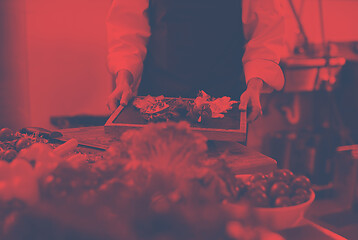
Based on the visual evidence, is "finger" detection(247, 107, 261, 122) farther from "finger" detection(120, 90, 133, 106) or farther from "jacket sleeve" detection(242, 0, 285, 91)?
"finger" detection(120, 90, 133, 106)

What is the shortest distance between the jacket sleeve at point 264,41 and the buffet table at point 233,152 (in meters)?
0.35

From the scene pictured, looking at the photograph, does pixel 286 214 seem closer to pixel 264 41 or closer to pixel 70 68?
pixel 264 41

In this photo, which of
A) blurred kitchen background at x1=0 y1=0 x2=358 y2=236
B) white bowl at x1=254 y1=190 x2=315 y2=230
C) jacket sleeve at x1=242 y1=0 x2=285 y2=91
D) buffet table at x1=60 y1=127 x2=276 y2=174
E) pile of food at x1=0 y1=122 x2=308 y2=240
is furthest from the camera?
blurred kitchen background at x1=0 y1=0 x2=358 y2=236

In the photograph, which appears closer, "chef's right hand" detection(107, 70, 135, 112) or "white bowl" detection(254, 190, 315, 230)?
"white bowl" detection(254, 190, 315, 230)

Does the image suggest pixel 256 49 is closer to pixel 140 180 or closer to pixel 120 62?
pixel 120 62

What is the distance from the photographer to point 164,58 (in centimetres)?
142

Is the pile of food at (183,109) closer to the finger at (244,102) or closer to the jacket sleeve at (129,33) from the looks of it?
the finger at (244,102)

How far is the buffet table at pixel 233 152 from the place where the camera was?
83 cm

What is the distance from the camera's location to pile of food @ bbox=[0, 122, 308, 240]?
12.8 inches

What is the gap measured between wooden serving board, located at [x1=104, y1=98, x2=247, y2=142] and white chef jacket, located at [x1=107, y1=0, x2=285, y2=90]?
12.6 inches

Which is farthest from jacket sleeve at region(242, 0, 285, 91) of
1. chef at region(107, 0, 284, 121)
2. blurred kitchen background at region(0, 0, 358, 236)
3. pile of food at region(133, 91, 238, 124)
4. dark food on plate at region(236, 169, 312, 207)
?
blurred kitchen background at region(0, 0, 358, 236)

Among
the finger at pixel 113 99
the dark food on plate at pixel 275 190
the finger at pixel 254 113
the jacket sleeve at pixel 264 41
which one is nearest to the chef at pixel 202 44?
the jacket sleeve at pixel 264 41

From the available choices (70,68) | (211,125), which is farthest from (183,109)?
(70,68)

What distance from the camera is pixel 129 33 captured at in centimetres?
142
